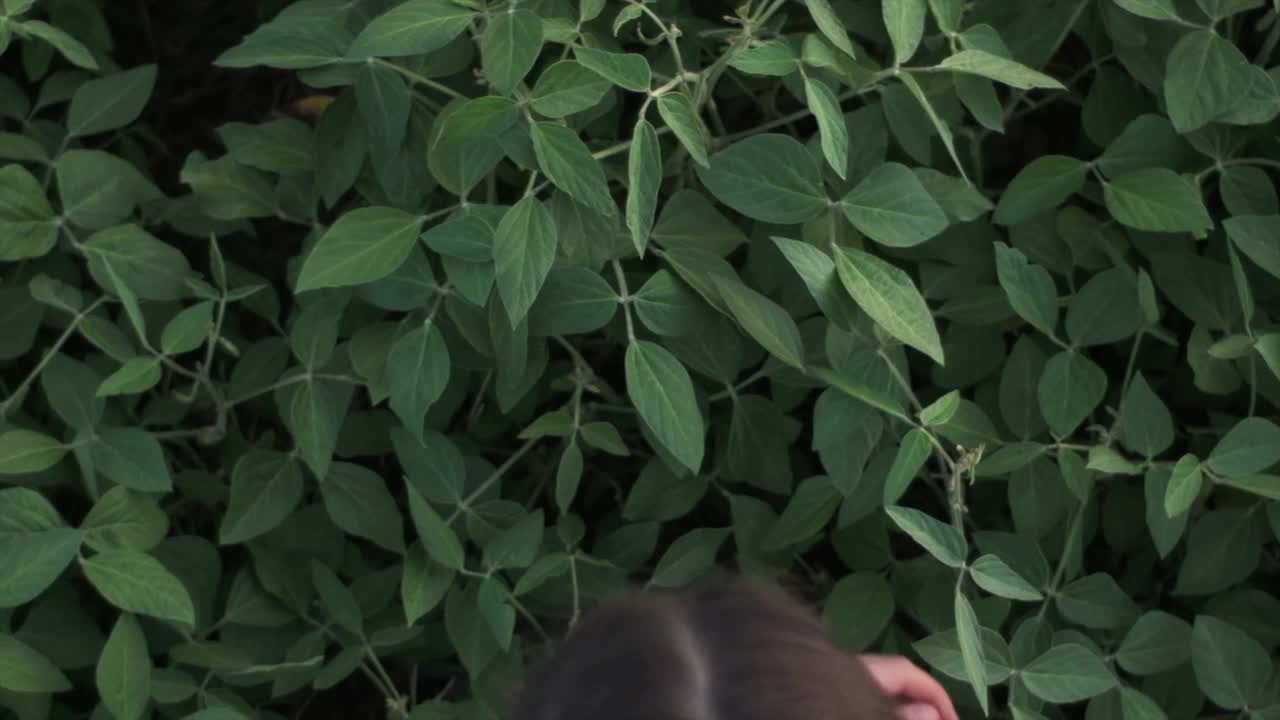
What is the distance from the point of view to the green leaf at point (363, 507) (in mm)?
1426

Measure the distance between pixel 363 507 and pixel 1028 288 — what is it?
1.86 feet

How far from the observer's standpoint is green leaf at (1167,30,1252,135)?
1.32 m

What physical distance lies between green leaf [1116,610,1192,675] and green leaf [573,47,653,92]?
61 centimetres

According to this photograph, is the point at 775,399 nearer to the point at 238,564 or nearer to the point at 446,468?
the point at 446,468

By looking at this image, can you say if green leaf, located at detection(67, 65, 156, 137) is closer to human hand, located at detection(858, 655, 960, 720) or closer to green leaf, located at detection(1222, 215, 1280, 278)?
human hand, located at detection(858, 655, 960, 720)

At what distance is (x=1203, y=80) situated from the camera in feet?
4.34

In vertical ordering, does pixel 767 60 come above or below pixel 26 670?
above

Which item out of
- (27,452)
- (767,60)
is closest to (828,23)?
(767,60)

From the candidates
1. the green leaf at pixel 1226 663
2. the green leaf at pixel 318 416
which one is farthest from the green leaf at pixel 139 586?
the green leaf at pixel 1226 663

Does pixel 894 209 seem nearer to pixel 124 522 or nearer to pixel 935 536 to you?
pixel 935 536

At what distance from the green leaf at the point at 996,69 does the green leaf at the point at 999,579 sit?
1.13ft

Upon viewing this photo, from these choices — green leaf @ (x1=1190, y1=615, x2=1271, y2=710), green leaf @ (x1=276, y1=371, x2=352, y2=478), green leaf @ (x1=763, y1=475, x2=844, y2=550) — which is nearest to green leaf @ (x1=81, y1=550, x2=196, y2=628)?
green leaf @ (x1=276, y1=371, x2=352, y2=478)

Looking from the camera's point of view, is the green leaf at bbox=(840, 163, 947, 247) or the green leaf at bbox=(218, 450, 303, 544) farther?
the green leaf at bbox=(218, 450, 303, 544)

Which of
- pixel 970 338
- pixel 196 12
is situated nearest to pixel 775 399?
pixel 970 338
